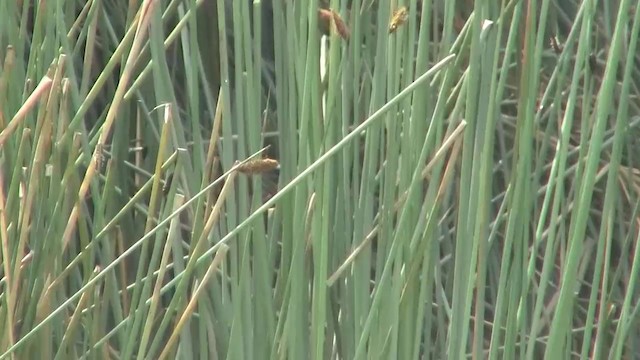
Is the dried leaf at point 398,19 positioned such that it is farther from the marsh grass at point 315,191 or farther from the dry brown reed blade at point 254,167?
the dry brown reed blade at point 254,167

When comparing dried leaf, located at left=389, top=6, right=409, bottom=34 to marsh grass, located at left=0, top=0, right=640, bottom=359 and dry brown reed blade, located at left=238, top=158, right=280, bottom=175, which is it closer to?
marsh grass, located at left=0, top=0, right=640, bottom=359

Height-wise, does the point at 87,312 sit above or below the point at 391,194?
below

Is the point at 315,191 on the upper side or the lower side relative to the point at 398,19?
lower

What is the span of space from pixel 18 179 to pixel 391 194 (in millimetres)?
256

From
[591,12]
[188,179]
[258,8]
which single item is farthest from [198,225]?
[591,12]

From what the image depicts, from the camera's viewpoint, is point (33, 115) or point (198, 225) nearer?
point (198, 225)

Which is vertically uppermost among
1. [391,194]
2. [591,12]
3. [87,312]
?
[591,12]

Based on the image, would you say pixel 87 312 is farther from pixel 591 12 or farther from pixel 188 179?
pixel 591 12

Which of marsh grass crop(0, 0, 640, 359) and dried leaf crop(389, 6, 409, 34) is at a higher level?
dried leaf crop(389, 6, 409, 34)

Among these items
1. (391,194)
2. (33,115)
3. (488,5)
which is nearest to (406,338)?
(391,194)

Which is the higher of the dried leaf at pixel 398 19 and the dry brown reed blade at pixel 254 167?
the dried leaf at pixel 398 19

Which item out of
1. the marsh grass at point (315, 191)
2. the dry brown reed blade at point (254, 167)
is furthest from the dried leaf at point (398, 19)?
the dry brown reed blade at point (254, 167)

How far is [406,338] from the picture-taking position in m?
0.78

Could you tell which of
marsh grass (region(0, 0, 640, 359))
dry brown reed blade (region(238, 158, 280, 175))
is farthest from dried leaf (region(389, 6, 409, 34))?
dry brown reed blade (region(238, 158, 280, 175))
